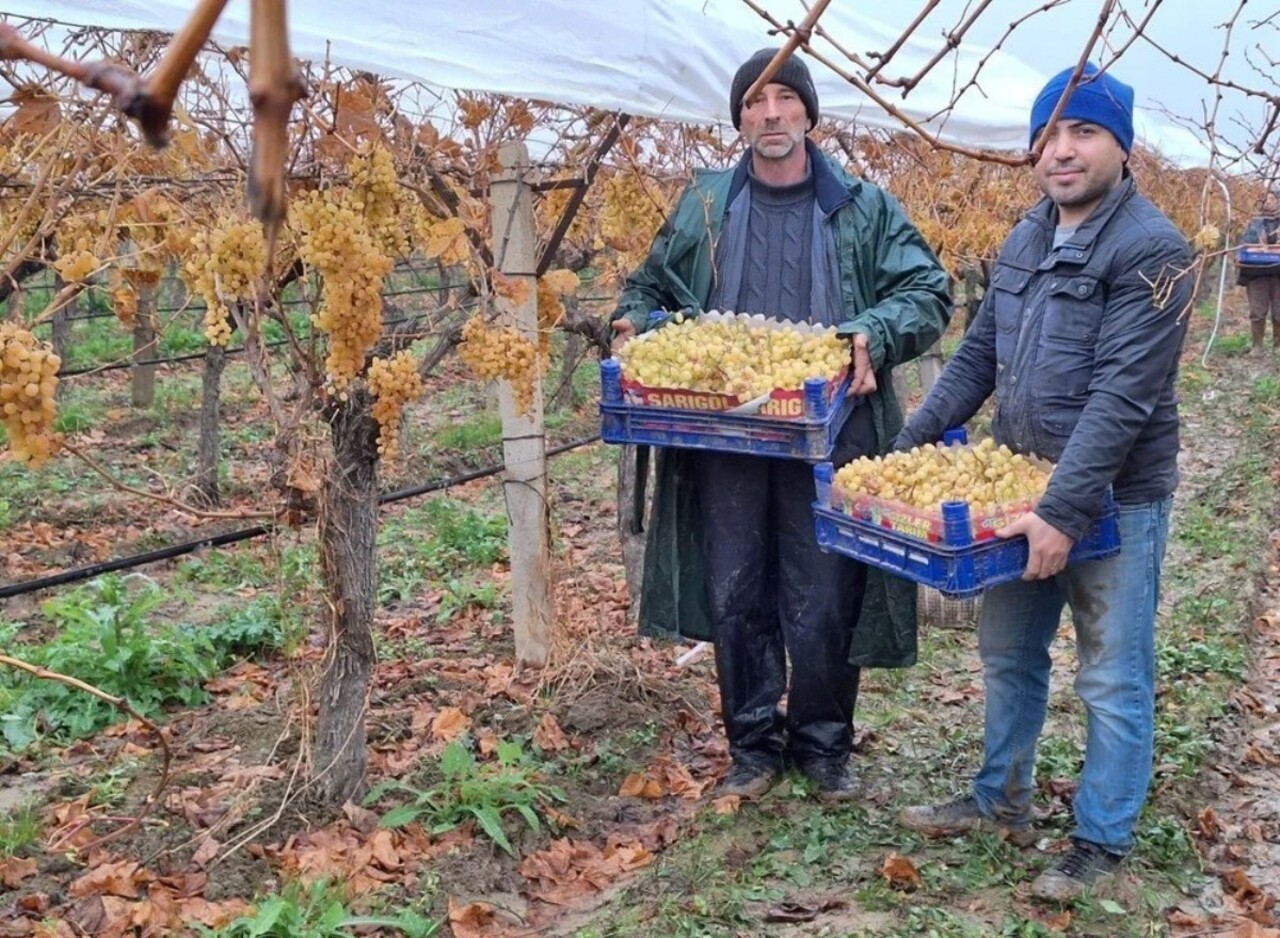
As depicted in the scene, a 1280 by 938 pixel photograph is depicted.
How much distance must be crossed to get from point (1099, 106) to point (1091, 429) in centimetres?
72

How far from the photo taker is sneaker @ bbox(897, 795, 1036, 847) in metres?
3.46

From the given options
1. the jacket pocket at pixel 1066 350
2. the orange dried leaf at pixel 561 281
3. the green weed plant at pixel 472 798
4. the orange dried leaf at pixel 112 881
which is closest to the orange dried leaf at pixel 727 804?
the green weed plant at pixel 472 798

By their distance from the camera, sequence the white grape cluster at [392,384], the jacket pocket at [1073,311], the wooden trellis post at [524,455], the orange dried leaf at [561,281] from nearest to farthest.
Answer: the jacket pocket at [1073,311] → the white grape cluster at [392,384] → the orange dried leaf at [561,281] → the wooden trellis post at [524,455]

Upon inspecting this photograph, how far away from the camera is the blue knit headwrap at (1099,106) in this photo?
285 centimetres

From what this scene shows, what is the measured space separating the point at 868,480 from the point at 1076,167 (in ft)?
2.80

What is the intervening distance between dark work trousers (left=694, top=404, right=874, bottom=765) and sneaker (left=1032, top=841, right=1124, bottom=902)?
797mm

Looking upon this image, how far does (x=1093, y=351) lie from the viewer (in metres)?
2.95

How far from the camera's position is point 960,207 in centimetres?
946

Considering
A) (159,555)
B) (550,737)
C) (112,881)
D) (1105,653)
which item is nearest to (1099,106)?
(1105,653)

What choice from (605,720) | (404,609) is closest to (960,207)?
(404,609)

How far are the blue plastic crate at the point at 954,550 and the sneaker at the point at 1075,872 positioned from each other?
2.45 ft

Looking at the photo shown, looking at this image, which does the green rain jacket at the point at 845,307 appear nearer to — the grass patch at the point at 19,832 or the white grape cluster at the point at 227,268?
the white grape cluster at the point at 227,268

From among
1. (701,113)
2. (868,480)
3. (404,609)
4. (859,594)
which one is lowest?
(404,609)

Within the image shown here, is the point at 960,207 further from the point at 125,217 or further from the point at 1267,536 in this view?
the point at 125,217
